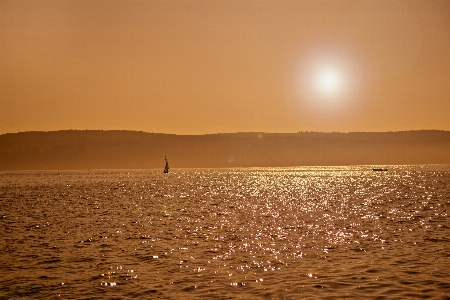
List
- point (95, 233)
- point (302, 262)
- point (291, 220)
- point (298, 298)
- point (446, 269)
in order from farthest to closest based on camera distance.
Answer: point (291, 220) → point (95, 233) → point (302, 262) → point (446, 269) → point (298, 298)

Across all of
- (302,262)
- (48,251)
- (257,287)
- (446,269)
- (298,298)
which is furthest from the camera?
(48,251)

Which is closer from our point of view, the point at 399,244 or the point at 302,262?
the point at 302,262

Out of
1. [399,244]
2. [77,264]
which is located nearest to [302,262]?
[399,244]

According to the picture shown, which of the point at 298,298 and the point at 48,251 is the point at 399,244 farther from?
the point at 48,251

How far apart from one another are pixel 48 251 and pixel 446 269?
20927mm

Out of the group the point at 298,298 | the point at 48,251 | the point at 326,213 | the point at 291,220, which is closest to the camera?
the point at 298,298

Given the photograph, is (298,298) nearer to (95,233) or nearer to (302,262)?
(302,262)

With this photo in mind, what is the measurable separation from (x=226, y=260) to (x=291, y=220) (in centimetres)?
2034

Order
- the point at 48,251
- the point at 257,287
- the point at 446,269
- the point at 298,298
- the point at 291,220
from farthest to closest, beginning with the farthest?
the point at 291,220
the point at 48,251
the point at 446,269
the point at 257,287
the point at 298,298

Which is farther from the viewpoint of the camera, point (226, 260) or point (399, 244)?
point (399, 244)

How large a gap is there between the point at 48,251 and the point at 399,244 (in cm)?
1994

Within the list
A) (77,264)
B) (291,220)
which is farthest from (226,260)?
(291,220)

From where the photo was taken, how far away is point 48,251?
31.7 meters

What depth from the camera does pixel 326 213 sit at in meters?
54.1
